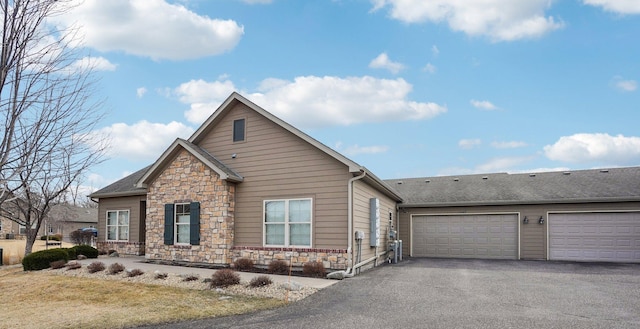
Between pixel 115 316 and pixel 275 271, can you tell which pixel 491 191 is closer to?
pixel 275 271

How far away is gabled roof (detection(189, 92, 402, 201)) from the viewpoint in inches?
471

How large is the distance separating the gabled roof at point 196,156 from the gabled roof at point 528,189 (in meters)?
8.63

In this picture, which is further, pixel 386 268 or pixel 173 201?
pixel 173 201

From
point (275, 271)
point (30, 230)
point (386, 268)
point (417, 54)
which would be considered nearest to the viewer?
point (275, 271)

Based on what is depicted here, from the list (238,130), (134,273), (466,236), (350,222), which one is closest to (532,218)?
(466,236)

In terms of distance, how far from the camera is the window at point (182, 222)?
46.8 feet

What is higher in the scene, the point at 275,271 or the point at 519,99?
the point at 519,99

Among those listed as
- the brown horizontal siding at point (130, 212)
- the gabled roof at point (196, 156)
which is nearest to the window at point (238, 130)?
the gabled roof at point (196, 156)

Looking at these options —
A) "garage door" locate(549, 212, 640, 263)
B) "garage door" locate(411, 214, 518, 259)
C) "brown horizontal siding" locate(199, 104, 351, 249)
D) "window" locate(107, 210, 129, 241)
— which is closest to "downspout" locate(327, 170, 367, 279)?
"brown horizontal siding" locate(199, 104, 351, 249)

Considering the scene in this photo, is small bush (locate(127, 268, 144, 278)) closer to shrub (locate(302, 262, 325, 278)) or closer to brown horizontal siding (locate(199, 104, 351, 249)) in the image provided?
brown horizontal siding (locate(199, 104, 351, 249))

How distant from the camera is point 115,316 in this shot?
25.3ft

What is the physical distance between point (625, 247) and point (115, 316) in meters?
17.4

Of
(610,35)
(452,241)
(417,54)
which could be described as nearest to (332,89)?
(417,54)

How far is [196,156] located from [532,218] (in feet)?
43.7
